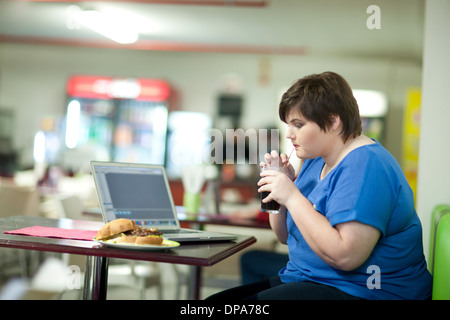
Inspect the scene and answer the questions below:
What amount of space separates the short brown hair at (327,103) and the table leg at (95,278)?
30.7 inches

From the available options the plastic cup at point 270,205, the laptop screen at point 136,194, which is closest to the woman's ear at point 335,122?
the plastic cup at point 270,205

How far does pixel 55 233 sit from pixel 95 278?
194mm

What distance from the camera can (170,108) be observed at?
8508 mm

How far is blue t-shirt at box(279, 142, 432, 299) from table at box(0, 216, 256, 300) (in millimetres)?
267

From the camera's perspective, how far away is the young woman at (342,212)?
1.21 meters

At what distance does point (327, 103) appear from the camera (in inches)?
53.6

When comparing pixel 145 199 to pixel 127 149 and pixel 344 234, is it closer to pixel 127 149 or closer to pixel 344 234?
pixel 344 234

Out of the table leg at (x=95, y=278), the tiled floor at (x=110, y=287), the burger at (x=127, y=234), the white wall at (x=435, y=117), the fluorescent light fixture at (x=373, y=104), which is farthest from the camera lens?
the fluorescent light fixture at (x=373, y=104)

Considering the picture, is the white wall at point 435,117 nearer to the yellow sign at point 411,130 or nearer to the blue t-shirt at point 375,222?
the blue t-shirt at point 375,222

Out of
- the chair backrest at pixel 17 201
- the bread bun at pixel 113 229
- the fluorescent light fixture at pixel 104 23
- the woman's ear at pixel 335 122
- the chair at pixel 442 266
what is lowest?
the chair backrest at pixel 17 201

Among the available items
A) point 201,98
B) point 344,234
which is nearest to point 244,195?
point 201,98

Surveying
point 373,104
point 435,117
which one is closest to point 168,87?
point 373,104

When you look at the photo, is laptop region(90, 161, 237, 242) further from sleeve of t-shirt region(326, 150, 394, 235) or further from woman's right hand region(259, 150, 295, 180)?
sleeve of t-shirt region(326, 150, 394, 235)

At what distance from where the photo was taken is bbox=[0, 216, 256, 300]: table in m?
1.24
